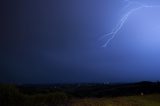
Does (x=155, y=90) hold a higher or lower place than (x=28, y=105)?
higher

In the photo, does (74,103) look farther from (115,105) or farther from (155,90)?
(155,90)

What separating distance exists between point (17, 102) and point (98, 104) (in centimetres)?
723

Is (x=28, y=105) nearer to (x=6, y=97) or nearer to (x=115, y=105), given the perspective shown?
(x=6, y=97)

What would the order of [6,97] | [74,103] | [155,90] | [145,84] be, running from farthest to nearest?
[145,84]
[155,90]
[74,103]
[6,97]

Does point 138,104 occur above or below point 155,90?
below

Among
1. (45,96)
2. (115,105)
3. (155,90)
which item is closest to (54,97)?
(45,96)

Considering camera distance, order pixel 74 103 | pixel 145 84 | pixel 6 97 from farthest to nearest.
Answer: pixel 145 84
pixel 74 103
pixel 6 97

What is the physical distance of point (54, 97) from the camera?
3141 cm

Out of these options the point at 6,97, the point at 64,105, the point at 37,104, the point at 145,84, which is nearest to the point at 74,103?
the point at 64,105

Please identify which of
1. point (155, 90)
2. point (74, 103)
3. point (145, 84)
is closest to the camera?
point (74, 103)

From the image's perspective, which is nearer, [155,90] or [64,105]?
[64,105]

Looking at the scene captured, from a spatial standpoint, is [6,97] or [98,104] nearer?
[6,97]

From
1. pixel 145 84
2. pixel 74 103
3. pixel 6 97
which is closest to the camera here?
pixel 6 97

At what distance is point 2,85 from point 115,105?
34.1 feet
